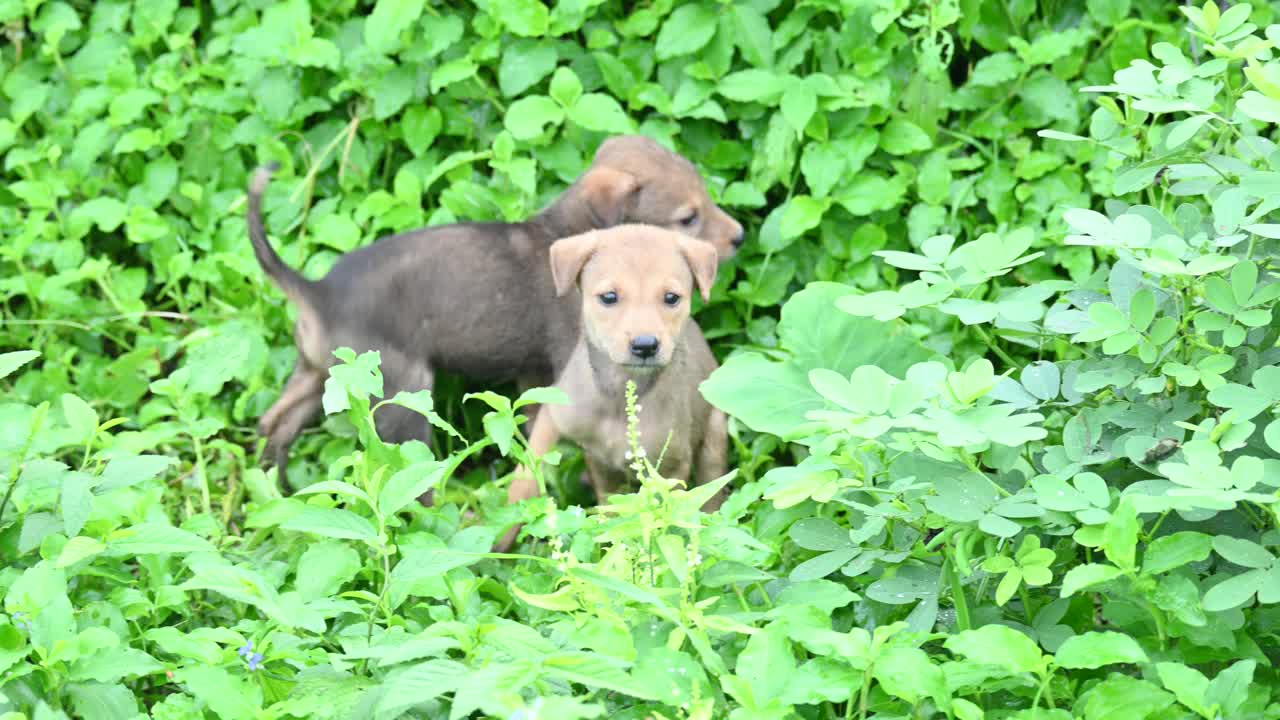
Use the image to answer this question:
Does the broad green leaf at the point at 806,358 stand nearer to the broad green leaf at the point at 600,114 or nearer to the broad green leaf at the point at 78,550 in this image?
the broad green leaf at the point at 600,114

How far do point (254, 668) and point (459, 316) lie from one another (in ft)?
7.61

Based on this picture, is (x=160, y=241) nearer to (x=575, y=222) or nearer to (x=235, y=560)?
(x=575, y=222)

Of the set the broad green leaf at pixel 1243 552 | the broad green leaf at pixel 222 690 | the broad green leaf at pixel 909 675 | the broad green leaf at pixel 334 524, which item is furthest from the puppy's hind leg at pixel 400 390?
the broad green leaf at pixel 1243 552

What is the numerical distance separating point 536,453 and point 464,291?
0.79m

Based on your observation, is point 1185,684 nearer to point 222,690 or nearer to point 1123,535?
point 1123,535

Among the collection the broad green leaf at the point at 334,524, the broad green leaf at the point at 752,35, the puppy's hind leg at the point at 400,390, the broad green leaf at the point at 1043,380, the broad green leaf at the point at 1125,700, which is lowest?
the puppy's hind leg at the point at 400,390

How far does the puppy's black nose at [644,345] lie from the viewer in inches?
188

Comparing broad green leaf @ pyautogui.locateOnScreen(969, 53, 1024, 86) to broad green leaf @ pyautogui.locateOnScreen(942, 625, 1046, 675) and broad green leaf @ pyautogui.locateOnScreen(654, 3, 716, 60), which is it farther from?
broad green leaf @ pyautogui.locateOnScreen(942, 625, 1046, 675)

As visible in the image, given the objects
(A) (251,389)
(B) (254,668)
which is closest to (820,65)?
(A) (251,389)

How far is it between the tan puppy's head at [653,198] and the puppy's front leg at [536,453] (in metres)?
0.94

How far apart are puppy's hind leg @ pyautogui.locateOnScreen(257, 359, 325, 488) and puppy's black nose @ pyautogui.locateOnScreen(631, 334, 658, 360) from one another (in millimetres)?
1508

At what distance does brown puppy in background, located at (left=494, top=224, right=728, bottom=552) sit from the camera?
491 cm

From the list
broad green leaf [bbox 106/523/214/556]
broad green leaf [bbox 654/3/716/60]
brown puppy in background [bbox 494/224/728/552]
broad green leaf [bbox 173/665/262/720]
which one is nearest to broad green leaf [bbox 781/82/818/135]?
broad green leaf [bbox 654/3/716/60]

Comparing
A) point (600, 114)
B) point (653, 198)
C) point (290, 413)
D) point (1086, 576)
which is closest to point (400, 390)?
point (290, 413)
